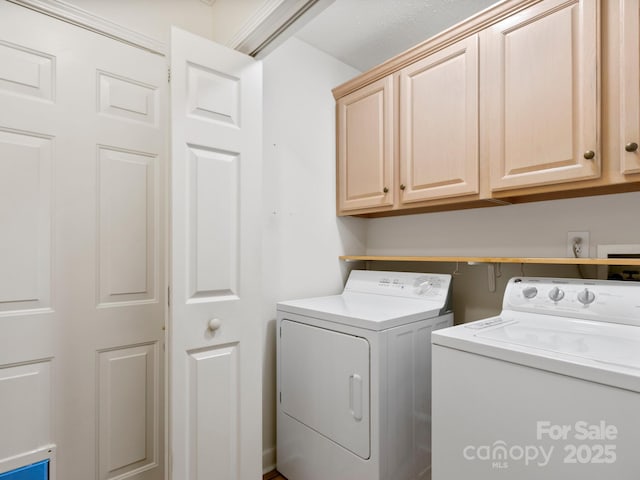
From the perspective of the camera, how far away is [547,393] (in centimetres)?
91

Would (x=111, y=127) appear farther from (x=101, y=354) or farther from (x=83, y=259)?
(x=101, y=354)

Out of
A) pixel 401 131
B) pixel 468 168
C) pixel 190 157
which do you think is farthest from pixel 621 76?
pixel 190 157

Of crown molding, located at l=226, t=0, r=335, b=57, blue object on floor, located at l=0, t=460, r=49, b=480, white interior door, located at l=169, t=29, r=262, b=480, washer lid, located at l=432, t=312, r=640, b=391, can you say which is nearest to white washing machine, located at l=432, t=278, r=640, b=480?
washer lid, located at l=432, t=312, r=640, b=391

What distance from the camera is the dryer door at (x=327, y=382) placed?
1443 mm

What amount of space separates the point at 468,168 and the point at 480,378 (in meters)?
0.99

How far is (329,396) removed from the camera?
62.3 inches

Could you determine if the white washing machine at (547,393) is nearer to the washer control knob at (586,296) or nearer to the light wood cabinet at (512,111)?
the washer control knob at (586,296)

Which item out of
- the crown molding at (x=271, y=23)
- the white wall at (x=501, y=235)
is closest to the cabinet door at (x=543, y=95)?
the white wall at (x=501, y=235)

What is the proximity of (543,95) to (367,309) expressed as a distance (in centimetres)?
120

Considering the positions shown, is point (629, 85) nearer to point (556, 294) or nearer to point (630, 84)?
point (630, 84)

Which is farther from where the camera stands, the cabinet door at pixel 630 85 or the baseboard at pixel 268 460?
the baseboard at pixel 268 460

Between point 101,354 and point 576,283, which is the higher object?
point 576,283

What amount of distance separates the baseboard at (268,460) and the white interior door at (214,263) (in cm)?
43

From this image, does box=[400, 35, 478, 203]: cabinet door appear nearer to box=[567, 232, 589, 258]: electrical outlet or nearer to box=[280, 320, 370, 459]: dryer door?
box=[567, 232, 589, 258]: electrical outlet
